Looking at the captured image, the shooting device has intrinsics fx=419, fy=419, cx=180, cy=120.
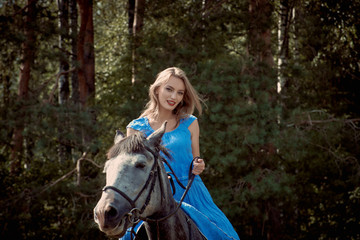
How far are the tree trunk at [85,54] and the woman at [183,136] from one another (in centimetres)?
701

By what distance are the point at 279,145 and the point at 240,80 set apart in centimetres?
148

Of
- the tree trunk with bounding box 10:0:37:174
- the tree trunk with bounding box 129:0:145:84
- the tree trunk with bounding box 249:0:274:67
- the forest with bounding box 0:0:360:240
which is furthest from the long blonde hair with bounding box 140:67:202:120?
the tree trunk with bounding box 10:0:37:174

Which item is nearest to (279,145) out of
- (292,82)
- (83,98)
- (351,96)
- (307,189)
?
(292,82)

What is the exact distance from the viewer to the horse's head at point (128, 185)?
84.0 inches

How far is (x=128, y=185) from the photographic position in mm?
2248

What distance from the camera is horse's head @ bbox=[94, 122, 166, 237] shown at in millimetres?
2133

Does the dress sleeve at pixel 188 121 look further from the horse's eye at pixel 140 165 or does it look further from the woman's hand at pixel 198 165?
the horse's eye at pixel 140 165

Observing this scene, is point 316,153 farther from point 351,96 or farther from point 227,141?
point 227,141

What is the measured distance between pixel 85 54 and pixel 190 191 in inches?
319

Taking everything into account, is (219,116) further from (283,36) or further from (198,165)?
(198,165)

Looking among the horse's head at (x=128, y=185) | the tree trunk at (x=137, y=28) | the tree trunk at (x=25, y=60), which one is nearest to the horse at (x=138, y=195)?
the horse's head at (x=128, y=185)

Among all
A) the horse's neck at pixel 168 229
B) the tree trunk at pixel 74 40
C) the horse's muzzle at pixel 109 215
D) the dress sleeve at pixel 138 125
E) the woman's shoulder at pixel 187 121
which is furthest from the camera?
the tree trunk at pixel 74 40

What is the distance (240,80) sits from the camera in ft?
27.2

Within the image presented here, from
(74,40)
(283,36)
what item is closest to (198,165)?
(283,36)
